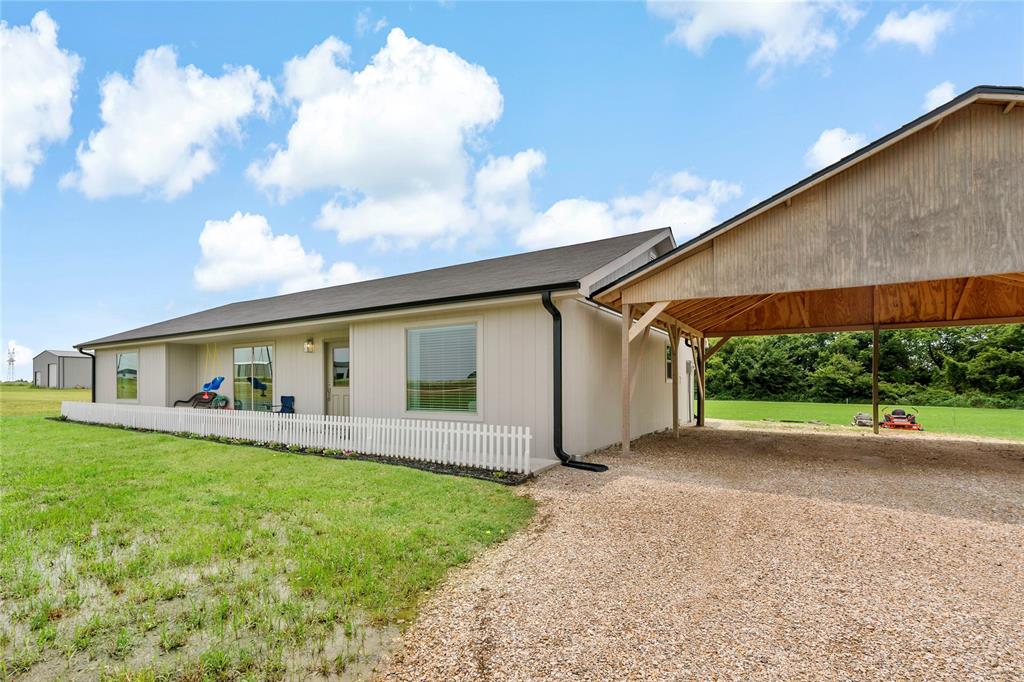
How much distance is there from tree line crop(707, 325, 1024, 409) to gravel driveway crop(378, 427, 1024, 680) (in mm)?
21182

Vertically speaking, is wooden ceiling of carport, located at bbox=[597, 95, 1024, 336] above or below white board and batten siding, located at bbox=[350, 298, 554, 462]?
above

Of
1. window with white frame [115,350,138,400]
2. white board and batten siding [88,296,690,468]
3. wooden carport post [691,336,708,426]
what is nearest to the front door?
white board and batten siding [88,296,690,468]

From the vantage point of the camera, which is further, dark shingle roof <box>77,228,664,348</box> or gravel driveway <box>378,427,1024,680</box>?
dark shingle roof <box>77,228,664,348</box>

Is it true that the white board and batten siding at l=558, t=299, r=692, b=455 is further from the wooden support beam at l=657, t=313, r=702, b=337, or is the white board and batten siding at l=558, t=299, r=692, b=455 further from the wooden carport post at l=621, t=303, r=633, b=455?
the wooden support beam at l=657, t=313, r=702, b=337

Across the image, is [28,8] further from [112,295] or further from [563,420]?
[563,420]

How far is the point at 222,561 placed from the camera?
379cm

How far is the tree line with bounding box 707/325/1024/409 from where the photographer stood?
21.3m

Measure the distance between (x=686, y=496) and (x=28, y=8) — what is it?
46.0 ft

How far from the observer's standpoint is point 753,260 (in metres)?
7.41

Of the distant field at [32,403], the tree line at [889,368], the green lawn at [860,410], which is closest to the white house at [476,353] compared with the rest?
the green lawn at [860,410]

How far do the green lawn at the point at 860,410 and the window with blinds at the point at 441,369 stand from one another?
13.5 metres

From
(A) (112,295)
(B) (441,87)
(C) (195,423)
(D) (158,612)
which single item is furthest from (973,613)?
(A) (112,295)

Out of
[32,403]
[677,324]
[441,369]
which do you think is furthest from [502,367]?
[32,403]

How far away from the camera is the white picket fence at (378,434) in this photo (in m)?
7.14
